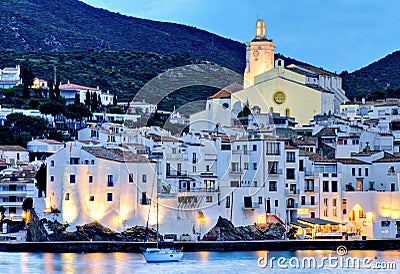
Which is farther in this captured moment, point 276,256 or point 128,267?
point 276,256

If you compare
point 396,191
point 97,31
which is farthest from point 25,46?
point 396,191

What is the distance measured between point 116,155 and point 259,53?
98.1ft

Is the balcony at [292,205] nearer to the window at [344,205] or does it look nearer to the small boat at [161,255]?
the window at [344,205]

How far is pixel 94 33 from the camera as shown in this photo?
153000 millimetres

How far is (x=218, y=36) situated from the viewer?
154 m

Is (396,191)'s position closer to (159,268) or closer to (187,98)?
(159,268)

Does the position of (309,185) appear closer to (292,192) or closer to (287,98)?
(292,192)

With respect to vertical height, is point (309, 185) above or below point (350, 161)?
below

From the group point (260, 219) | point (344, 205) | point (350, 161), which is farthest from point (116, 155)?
point (350, 161)

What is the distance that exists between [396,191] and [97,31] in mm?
115719

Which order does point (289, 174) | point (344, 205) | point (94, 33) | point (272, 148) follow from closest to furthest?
1. point (272, 148)
2. point (289, 174)
3. point (344, 205)
4. point (94, 33)

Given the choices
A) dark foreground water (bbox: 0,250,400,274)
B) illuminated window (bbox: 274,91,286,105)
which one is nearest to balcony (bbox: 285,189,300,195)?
dark foreground water (bbox: 0,250,400,274)

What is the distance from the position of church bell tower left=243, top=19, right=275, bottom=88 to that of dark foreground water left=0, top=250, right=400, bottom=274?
30.5 metres

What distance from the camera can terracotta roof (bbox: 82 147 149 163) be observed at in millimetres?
39531
